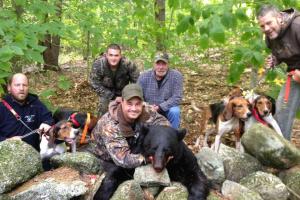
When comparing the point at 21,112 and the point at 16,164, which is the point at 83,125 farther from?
the point at 16,164

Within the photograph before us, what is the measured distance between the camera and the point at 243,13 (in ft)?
14.6

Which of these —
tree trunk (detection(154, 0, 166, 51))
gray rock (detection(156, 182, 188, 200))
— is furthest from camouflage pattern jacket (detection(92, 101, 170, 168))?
tree trunk (detection(154, 0, 166, 51))

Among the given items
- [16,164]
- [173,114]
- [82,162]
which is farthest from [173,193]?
[173,114]

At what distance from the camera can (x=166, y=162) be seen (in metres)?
3.64

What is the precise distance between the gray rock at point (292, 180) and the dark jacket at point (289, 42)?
1.27 metres

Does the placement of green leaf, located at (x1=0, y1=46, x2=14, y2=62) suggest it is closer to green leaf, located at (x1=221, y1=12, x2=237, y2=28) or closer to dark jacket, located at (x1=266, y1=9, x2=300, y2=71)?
green leaf, located at (x1=221, y1=12, x2=237, y2=28)

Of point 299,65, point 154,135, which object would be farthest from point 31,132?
point 299,65

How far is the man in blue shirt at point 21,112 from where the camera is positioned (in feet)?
16.8

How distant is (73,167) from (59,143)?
1.35 metres

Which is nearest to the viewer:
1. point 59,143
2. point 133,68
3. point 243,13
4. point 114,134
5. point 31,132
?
point 114,134

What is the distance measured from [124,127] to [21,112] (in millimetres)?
1872

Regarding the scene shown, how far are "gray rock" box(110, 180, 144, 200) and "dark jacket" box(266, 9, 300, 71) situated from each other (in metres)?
2.31

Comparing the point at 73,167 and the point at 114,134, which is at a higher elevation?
the point at 114,134

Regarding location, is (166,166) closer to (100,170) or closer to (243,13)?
(100,170)
